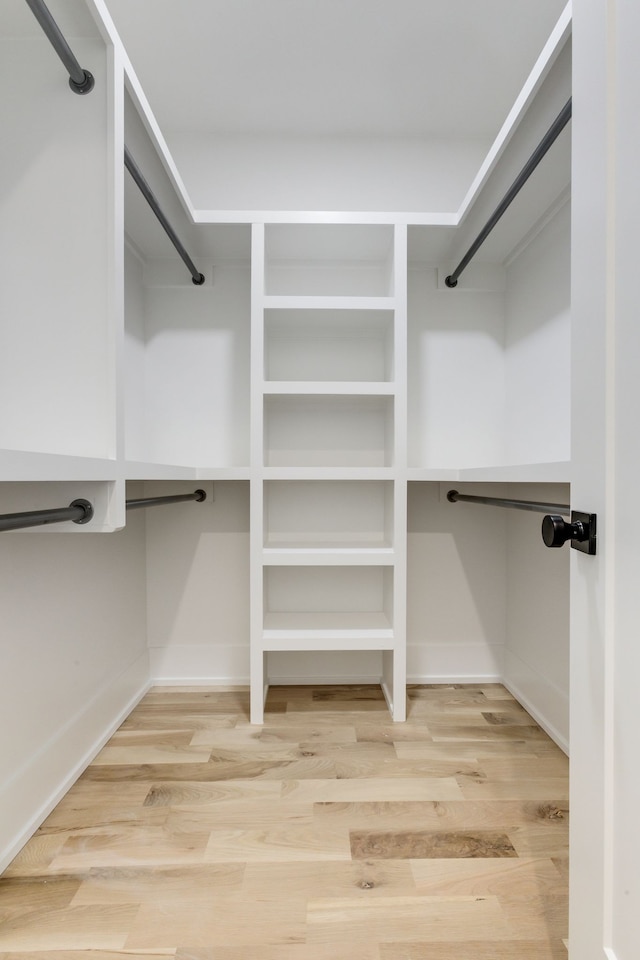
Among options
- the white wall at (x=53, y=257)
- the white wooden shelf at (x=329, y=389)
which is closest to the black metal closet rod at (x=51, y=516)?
the white wall at (x=53, y=257)

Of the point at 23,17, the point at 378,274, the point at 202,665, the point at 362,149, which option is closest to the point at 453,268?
the point at 378,274

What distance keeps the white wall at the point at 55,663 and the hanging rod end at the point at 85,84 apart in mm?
984

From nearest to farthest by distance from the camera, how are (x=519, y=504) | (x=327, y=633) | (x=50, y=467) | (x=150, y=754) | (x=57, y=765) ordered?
1. (x=50, y=467)
2. (x=57, y=765)
3. (x=519, y=504)
4. (x=150, y=754)
5. (x=327, y=633)

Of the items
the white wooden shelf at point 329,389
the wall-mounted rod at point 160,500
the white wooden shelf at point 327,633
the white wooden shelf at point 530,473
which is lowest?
the white wooden shelf at point 327,633

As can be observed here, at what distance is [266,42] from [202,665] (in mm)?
2245

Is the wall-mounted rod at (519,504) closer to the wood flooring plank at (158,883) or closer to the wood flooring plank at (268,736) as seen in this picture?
the wood flooring plank at (268,736)

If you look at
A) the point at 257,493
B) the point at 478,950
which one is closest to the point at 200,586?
the point at 257,493

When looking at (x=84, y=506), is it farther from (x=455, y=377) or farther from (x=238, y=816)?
(x=455, y=377)

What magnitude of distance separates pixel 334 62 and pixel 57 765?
2.31 metres

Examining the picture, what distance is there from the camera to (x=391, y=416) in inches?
70.7

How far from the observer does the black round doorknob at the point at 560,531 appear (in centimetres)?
65

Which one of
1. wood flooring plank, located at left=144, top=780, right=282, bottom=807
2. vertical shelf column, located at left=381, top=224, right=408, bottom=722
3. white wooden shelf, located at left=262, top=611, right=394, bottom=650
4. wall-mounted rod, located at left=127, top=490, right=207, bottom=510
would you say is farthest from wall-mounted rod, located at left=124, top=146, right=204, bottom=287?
wood flooring plank, located at left=144, top=780, right=282, bottom=807

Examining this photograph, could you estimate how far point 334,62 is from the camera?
65.9 inches

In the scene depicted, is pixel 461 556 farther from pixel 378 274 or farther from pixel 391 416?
pixel 378 274
